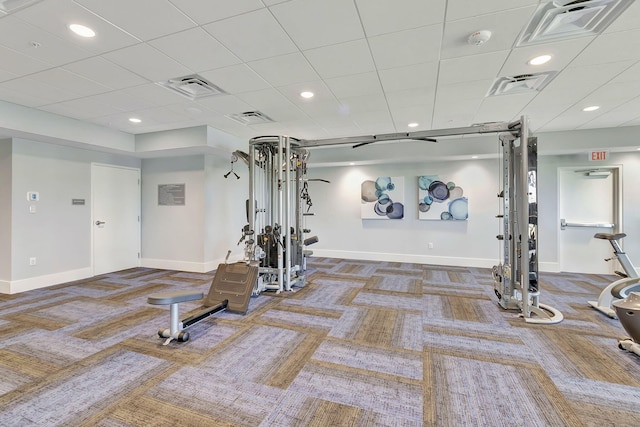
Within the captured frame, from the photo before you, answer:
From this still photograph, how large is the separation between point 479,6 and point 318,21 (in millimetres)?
1117

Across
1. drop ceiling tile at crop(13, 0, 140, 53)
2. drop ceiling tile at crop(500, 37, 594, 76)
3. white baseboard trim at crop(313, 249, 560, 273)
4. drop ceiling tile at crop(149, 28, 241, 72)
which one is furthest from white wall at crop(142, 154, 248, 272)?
drop ceiling tile at crop(500, 37, 594, 76)

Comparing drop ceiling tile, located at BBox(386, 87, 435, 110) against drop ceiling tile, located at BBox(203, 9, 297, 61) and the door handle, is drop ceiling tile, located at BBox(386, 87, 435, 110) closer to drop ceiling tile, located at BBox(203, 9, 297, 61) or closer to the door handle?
drop ceiling tile, located at BBox(203, 9, 297, 61)

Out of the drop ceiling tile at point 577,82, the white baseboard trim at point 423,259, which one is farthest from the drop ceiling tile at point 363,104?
the white baseboard trim at point 423,259

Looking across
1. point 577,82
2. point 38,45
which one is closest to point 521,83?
point 577,82

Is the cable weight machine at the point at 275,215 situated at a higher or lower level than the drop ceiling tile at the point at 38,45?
lower

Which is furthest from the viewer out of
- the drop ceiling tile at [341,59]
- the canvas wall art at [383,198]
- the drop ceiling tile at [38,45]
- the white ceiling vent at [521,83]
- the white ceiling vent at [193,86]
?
the canvas wall art at [383,198]

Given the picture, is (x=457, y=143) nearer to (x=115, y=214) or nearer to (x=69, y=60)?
(x=69, y=60)

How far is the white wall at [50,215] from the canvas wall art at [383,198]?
5.55 m

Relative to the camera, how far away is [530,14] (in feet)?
6.79

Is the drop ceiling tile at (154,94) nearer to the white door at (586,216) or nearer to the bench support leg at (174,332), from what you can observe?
the bench support leg at (174,332)

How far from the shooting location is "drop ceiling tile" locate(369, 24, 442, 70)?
7.55 feet

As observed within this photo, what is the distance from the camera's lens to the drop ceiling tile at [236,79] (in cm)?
295

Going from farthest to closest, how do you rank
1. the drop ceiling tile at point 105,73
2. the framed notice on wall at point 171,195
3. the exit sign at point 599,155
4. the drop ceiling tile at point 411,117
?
1. the framed notice on wall at point 171,195
2. the exit sign at point 599,155
3. the drop ceiling tile at point 411,117
4. the drop ceiling tile at point 105,73

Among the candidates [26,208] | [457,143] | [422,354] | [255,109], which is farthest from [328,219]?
[26,208]
